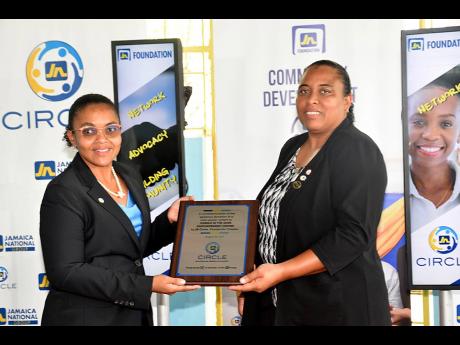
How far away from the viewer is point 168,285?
317 cm

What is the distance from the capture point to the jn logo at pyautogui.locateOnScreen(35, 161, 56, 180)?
15.8 ft

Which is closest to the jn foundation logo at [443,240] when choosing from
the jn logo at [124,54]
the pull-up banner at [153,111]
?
the pull-up banner at [153,111]

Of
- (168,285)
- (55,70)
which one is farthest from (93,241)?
(55,70)

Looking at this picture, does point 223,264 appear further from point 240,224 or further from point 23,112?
point 23,112

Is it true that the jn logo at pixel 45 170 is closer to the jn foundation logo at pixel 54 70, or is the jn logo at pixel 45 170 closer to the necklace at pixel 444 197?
the jn foundation logo at pixel 54 70

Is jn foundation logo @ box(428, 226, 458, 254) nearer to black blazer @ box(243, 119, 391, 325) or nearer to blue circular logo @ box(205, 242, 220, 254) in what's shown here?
black blazer @ box(243, 119, 391, 325)

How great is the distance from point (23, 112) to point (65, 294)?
2.09 metres

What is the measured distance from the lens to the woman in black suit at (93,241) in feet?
10.2

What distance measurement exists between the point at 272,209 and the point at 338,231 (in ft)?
1.27

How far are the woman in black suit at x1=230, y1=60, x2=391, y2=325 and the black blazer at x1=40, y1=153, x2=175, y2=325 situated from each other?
0.60m

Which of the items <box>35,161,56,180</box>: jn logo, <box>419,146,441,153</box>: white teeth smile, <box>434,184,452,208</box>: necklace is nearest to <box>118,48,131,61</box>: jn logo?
<box>35,161,56,180</box>: jn logo

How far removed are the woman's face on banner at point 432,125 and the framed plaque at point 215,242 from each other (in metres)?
1.34

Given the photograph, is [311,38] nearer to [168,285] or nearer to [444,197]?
[444,197]
